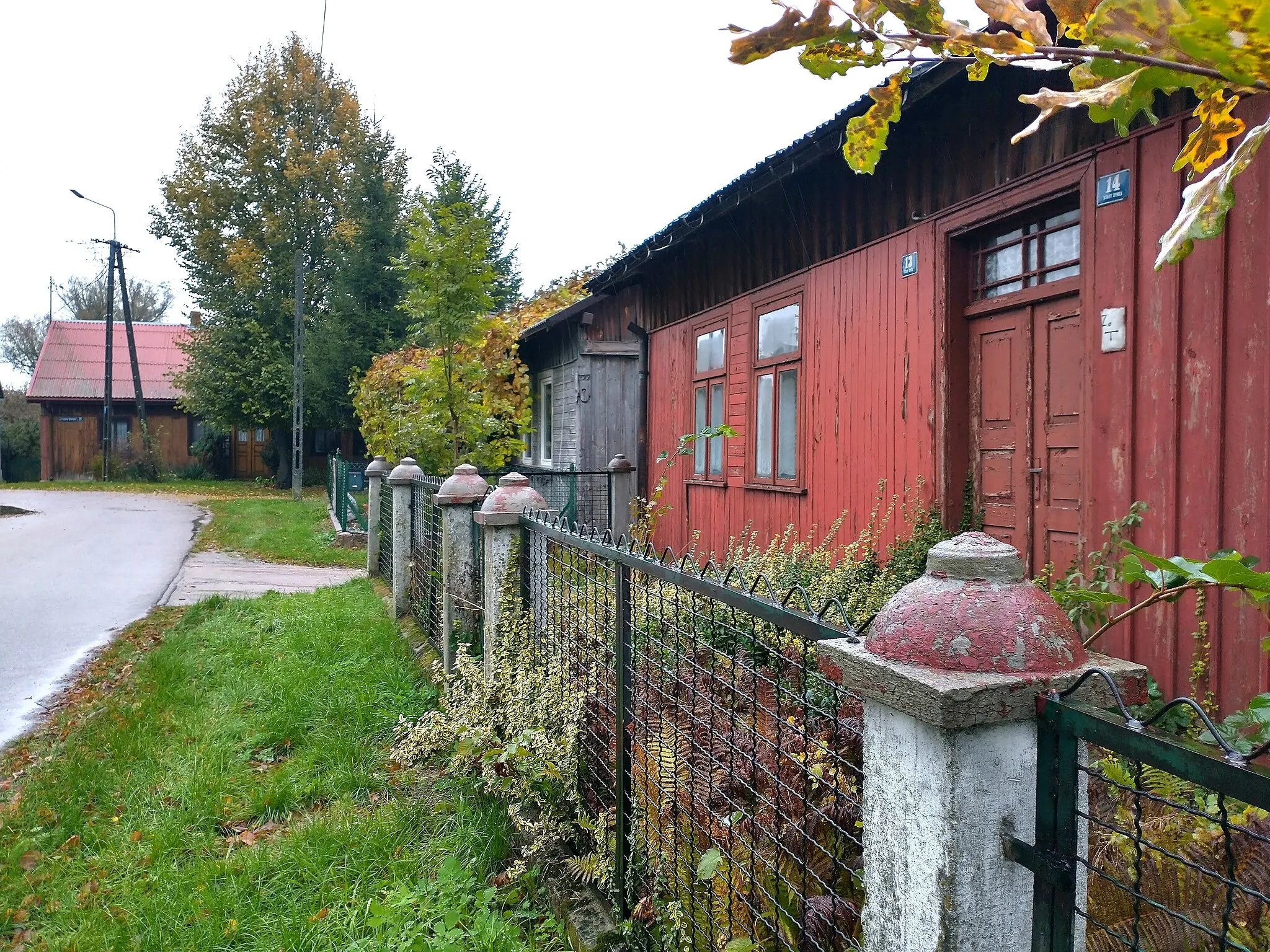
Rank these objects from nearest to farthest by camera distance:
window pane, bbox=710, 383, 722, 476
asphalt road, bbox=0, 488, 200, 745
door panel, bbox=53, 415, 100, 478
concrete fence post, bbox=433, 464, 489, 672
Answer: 1. concrete fence post, bbox=433, 464, 489, 672
2. asphalt road, bbox=0, 488, 200, 745
3. window pane, bbox=710, 383, 722, 476
4. door panel, bbox=53, 415, 100, 478

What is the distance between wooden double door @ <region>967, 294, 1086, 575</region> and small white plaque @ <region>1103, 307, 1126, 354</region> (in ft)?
0.61

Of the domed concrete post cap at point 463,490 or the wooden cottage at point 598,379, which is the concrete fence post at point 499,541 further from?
the wooden cottage at point 598,379

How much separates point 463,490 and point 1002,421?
333 cm

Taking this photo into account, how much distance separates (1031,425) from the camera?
5.28 metres

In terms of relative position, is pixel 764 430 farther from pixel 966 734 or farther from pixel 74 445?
pixel 74 445

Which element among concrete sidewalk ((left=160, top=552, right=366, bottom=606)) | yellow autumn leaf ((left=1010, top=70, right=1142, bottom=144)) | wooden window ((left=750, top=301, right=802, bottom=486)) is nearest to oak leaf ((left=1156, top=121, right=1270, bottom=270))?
yellow autumn leaf ((left=1010, top=70, right=1142, bottom=144))

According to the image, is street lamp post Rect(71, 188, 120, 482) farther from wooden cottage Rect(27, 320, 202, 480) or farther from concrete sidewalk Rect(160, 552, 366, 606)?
concrete sidewalk Rect(160, 552, 366, 606)

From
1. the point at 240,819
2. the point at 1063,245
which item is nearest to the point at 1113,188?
the point at 1063,245

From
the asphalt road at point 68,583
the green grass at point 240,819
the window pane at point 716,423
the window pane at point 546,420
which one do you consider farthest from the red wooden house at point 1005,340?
the window pane at point 546,420

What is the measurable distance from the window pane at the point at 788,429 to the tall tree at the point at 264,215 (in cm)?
1879

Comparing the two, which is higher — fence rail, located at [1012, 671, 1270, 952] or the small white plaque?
the small white plaque

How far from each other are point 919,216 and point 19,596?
9.15m

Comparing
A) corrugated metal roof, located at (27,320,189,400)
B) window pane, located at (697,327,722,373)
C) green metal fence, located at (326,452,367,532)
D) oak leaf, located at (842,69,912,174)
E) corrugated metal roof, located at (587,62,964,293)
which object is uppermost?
corrugated metal roof, located at (27,320,189,400)

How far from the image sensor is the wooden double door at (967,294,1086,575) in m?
4.98
